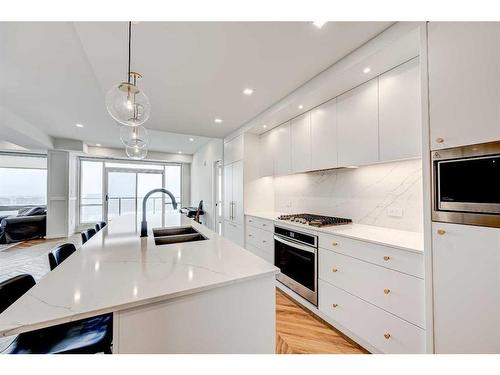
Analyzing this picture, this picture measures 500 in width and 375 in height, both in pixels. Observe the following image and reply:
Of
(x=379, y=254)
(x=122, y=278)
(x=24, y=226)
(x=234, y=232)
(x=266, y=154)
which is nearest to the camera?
(x=122, y=278)

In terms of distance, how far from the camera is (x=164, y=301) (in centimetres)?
81

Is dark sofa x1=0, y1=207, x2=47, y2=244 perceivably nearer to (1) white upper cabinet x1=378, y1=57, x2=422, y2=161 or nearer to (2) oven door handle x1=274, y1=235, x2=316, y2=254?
(2) oven door handle x1=274, y1=235, x2=316, y2=254

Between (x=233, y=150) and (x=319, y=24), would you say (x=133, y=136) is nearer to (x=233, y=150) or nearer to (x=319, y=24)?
(x=233, y=150)

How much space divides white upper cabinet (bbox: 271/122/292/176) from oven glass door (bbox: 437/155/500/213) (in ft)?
6.04

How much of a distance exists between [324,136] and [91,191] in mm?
7899

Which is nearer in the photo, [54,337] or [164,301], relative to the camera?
[164,301]

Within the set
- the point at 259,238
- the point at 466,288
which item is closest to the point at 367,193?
the point at 466,288

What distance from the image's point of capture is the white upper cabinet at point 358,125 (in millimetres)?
1856

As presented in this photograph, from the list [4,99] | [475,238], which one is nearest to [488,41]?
[475,238]

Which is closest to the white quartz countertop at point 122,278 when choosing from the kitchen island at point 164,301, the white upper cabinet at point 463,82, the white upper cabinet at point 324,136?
the kitchen island at point 164,301

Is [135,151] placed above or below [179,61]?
below

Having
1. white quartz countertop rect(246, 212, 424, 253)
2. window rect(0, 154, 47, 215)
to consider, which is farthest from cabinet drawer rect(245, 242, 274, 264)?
window rect(0, 154, 47, 215)

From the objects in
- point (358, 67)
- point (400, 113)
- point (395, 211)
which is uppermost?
point (358, 67)
